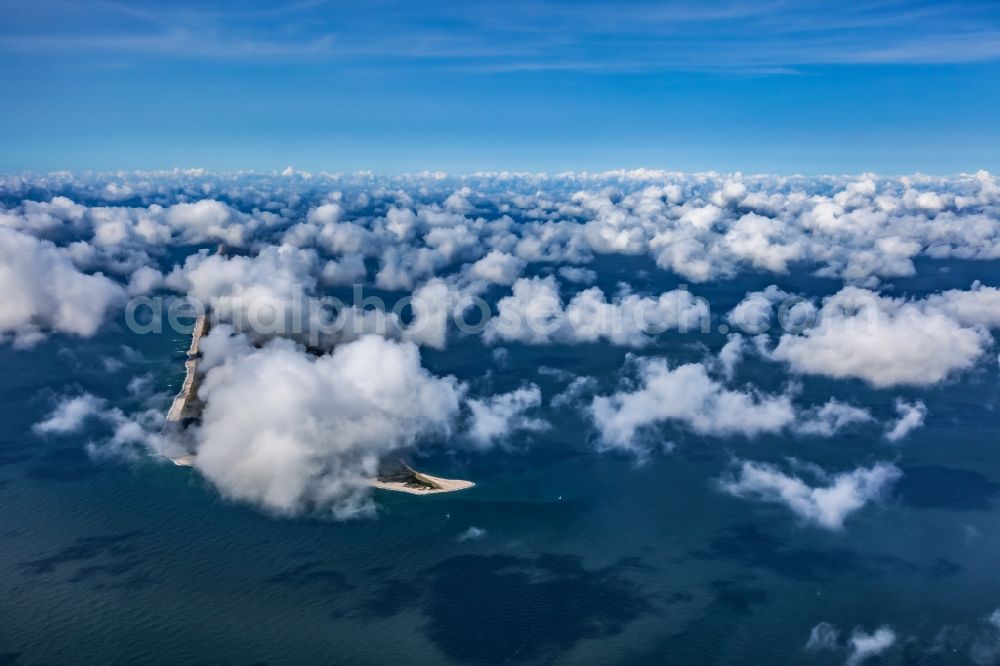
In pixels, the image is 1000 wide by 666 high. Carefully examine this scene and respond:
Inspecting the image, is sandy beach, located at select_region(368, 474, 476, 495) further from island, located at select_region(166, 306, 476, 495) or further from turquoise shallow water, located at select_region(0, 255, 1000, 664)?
turquoise shallow water, located at select_region(0, 255, 1000, 664)

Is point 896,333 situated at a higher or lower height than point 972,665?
higher

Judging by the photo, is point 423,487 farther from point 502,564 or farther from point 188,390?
point 188,390

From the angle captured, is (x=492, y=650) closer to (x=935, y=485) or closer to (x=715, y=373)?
(x=935, y=485)

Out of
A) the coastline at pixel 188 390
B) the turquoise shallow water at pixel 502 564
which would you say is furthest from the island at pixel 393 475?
the turquoise shallow water at pixel 502 564

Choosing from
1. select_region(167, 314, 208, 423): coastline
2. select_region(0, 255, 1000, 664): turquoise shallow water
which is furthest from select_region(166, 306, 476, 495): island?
select_region(0, 255, 1000, 664): turquoise shallow water

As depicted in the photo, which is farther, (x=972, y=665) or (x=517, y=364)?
(x=517, y=364)

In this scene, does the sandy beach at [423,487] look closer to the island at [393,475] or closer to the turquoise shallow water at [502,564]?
the island at [393,475]

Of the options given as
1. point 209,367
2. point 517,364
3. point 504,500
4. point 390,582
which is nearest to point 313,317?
point 209,367

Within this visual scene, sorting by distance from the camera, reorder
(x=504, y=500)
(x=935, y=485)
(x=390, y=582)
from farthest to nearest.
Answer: (x=935, y=485), (x=504, y=500), (x=390, y=582)
